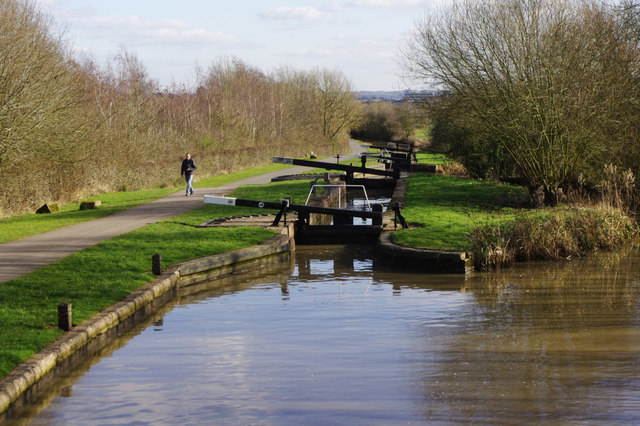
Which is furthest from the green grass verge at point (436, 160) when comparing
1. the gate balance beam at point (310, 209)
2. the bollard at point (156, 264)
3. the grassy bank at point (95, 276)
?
the bollard at point (156, 264)

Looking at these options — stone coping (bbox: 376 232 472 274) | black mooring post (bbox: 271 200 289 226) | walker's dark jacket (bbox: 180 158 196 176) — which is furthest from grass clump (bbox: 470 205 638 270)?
walker's dark jacket (bbox: 180 158 196 176)

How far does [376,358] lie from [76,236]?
10.2 m

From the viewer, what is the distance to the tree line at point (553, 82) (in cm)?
2194

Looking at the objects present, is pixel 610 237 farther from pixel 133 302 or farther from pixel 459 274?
pixel 133 302

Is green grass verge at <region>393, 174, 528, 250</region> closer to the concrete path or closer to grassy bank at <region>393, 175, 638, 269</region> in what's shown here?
grassy bank at <region>393, 175, 638, 269</region>

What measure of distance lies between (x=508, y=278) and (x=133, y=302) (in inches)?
271

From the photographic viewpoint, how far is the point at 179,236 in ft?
55.9

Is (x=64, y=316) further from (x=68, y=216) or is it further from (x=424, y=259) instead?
(x=68, y=216)

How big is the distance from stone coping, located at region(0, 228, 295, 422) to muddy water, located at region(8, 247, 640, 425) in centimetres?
27

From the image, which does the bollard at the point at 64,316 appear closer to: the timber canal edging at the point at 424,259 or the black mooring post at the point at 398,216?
the timber canal edging at the point at 424,259

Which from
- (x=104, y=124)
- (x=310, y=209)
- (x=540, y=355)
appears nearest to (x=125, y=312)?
(x=540, y=355)

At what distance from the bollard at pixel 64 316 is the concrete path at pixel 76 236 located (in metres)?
3.34

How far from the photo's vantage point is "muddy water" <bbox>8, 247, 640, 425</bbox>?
24.2 feet

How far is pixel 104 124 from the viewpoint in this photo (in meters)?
30.5
